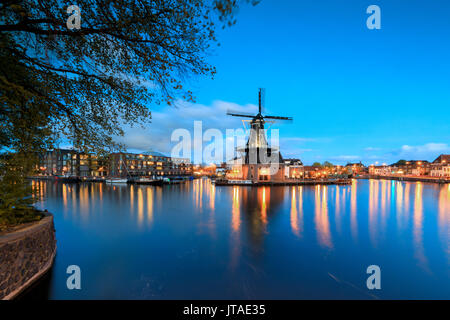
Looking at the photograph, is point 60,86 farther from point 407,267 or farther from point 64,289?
point 407,267

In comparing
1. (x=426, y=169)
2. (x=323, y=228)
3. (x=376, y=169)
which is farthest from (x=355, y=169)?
Result: (x=323, y=228)

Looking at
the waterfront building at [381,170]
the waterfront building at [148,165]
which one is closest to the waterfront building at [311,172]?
the waterfront building at [148,165]

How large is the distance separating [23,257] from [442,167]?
150 meters

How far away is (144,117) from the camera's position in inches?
274

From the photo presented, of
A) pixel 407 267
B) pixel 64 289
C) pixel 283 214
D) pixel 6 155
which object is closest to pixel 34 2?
pixel 6 155

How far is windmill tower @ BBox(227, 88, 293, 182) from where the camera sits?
48938mm

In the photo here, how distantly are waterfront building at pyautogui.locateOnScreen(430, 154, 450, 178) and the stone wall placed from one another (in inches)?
5605

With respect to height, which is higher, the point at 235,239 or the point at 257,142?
the point at 257,142

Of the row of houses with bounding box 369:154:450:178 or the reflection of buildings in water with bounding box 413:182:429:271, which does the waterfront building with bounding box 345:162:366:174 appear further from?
the reflection of buildings in water with bounding box 413:182:429:271

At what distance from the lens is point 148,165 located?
10912cm

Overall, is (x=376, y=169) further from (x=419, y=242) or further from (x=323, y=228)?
(x=323, y=228)

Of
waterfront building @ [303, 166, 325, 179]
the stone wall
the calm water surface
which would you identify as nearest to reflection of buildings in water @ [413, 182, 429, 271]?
the calm water surface
